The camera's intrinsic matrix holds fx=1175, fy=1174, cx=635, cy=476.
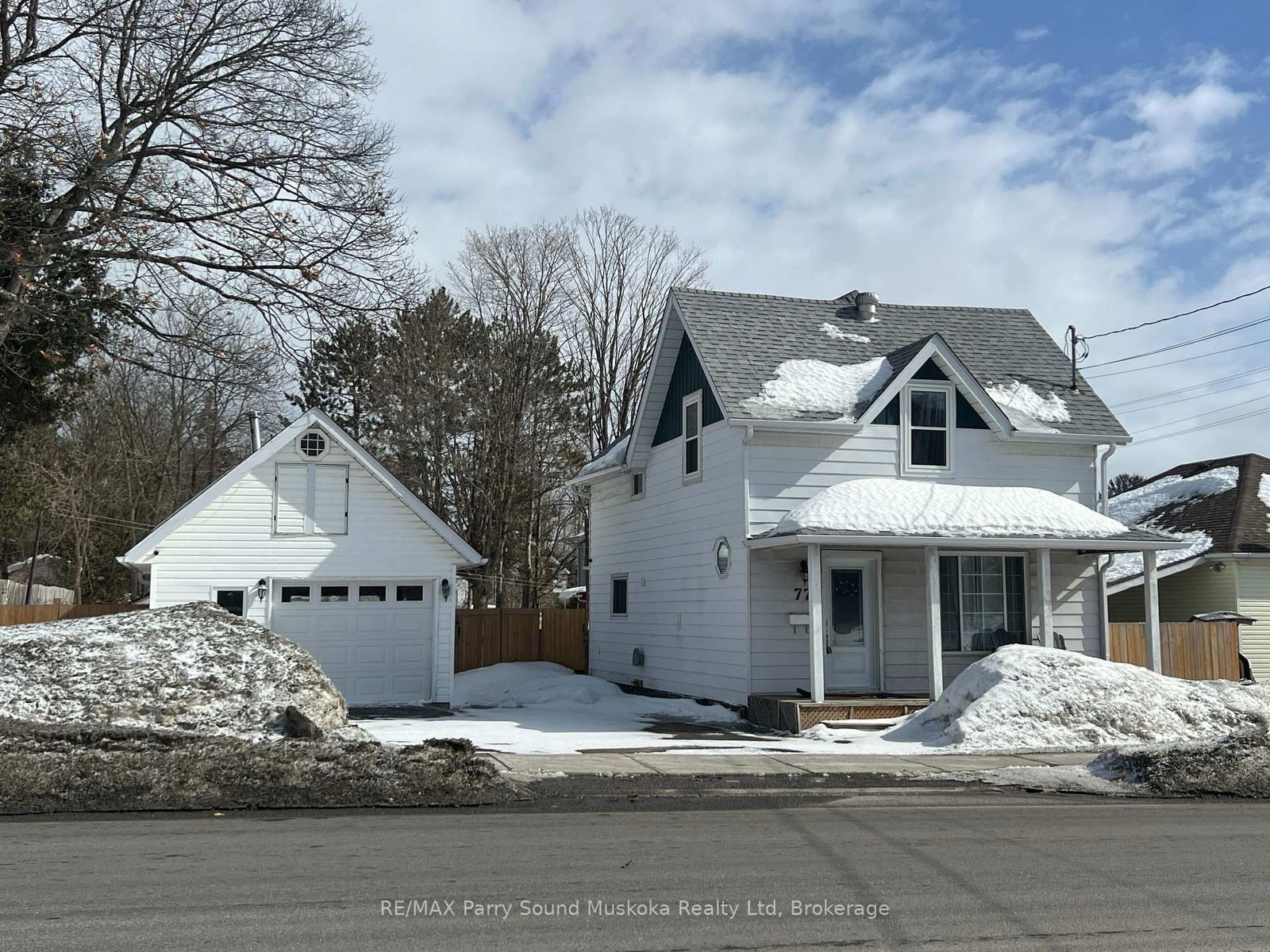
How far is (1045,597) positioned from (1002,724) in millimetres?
4346

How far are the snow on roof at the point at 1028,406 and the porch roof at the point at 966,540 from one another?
253 cm

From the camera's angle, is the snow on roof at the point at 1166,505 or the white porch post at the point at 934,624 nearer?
the white porch post at the point at 934,624

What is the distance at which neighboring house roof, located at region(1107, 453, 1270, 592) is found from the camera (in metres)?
26.2

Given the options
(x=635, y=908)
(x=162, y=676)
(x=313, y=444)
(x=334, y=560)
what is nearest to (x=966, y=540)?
(x=334, y=560)

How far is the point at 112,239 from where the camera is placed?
17.0m

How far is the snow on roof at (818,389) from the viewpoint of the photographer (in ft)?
65.3

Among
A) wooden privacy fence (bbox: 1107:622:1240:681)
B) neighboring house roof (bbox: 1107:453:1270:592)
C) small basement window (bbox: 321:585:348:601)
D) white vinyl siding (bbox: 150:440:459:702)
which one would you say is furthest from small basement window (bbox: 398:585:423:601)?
neighboring house roof (bbox: 1107:453:1270:592)

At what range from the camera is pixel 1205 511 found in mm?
28438

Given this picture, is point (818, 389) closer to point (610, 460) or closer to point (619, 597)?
point (610, 460)

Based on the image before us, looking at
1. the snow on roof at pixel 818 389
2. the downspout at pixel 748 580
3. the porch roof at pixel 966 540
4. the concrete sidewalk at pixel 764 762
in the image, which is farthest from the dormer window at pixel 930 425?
the concrete sidewalk at pixel 764 762

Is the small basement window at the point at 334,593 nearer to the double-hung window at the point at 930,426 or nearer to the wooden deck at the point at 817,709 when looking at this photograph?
the wooden deck at the point at 817,709

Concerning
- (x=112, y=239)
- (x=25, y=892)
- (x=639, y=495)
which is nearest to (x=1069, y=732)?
(x=639, y=495)

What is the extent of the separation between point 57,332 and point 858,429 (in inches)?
518

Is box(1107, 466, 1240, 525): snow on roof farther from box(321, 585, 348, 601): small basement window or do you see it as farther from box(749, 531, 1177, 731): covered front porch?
box(321, 585, 348, 601): small basement window
